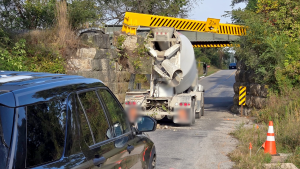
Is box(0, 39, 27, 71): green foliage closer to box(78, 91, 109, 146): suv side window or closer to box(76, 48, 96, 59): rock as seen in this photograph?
box(76, 48, 96, 59): rock

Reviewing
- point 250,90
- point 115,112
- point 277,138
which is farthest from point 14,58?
point 250,90

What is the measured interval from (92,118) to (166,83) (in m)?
10.4

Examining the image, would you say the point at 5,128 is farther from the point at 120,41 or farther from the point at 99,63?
the point at 120,41

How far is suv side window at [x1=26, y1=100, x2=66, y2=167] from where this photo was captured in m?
2.43

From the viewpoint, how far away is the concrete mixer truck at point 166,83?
44.0ft

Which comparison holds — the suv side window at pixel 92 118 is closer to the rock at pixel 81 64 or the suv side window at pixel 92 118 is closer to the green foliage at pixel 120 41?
the rock at pixel 81 64

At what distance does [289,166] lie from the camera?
7.07m

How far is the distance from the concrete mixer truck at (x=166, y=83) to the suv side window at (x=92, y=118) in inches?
385

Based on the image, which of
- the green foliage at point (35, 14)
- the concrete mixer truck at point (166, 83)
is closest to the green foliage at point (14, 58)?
the green foliage at point (35, 14)

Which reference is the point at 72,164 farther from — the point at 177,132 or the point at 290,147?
the point at 177,132

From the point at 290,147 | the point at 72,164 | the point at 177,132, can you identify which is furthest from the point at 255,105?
the point at 72,164

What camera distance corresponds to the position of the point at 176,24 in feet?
55.5

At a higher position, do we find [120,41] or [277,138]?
[120,41]

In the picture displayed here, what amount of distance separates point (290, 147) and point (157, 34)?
6509 millimetres
